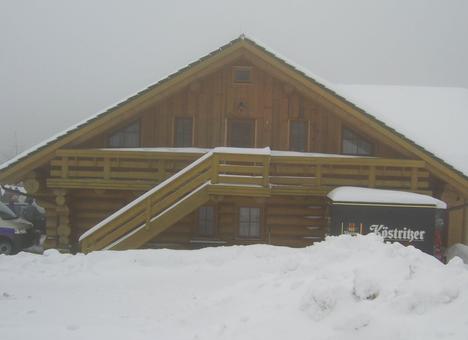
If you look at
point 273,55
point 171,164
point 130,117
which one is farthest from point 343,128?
point 130,117

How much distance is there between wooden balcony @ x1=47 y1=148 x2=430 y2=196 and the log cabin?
0.03 m

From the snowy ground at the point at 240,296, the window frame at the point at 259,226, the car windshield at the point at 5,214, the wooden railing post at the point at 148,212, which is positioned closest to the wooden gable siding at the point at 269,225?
the window frame at the point at 259,226

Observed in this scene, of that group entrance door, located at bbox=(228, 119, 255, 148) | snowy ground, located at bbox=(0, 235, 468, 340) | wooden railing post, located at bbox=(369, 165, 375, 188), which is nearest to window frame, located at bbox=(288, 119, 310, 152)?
entrance door, located at bbox=(228, 119, 255, 148)

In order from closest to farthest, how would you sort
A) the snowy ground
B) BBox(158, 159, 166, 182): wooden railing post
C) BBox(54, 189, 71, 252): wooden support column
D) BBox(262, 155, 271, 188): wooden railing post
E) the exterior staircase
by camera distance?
1. the snowy ground
2. the exterior staircase
3. BBox(262, 155, 271, 188): wooden railing post
4. BBox(158, 159, 166, 182): wooden railing post
5. BBox(54, 189, 71, 252): wooden support column

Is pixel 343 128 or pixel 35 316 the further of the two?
pixel 343 128

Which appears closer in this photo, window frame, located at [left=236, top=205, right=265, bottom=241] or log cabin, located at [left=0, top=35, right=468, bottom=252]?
log cabin, located at [left=0, top=35, right=468, bottom=252]

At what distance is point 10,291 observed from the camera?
790cm

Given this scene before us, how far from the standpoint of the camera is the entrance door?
15.0 meters

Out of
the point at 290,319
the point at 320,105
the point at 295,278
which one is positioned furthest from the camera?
the point at 320,105

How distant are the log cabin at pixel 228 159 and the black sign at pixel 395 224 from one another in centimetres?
130

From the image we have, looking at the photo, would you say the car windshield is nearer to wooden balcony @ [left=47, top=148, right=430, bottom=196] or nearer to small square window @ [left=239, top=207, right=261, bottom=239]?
wooden balcony @ [left=47, top=148, right=430, bottom=196]

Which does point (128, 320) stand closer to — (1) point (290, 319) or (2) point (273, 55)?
(1) point (290, 319)

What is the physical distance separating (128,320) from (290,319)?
2590 millimetres

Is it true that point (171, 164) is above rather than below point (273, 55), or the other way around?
below
